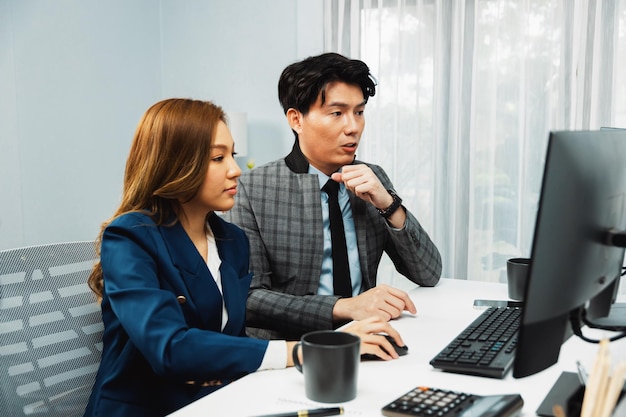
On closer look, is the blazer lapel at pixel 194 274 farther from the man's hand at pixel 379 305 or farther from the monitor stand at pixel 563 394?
the monitor stand at pixel 563 394

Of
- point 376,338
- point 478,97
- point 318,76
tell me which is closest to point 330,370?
point 376,338

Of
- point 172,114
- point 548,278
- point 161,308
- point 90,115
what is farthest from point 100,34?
point 548,278

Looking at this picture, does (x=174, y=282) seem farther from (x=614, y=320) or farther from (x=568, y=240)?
(x=614, y=320)

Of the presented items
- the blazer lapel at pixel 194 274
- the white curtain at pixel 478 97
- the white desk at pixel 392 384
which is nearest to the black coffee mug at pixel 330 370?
the white desk at pixel 392 384

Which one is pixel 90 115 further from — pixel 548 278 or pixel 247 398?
pixel 548 278

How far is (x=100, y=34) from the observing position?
3.40 m

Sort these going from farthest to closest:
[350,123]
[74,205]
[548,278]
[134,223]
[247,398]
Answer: [74,205] < [350,123] < [134,223] < [247,398] < [548,278]

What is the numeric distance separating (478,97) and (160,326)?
2333mm

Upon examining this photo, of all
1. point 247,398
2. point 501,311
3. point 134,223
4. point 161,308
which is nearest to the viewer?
point 247,398

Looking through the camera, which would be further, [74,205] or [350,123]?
[74,205]

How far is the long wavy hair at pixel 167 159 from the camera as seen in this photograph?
4.05 feet

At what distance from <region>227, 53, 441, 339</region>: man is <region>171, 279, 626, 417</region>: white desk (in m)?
0.42

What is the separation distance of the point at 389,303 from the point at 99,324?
1.94 feet

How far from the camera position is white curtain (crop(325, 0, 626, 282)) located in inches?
111
